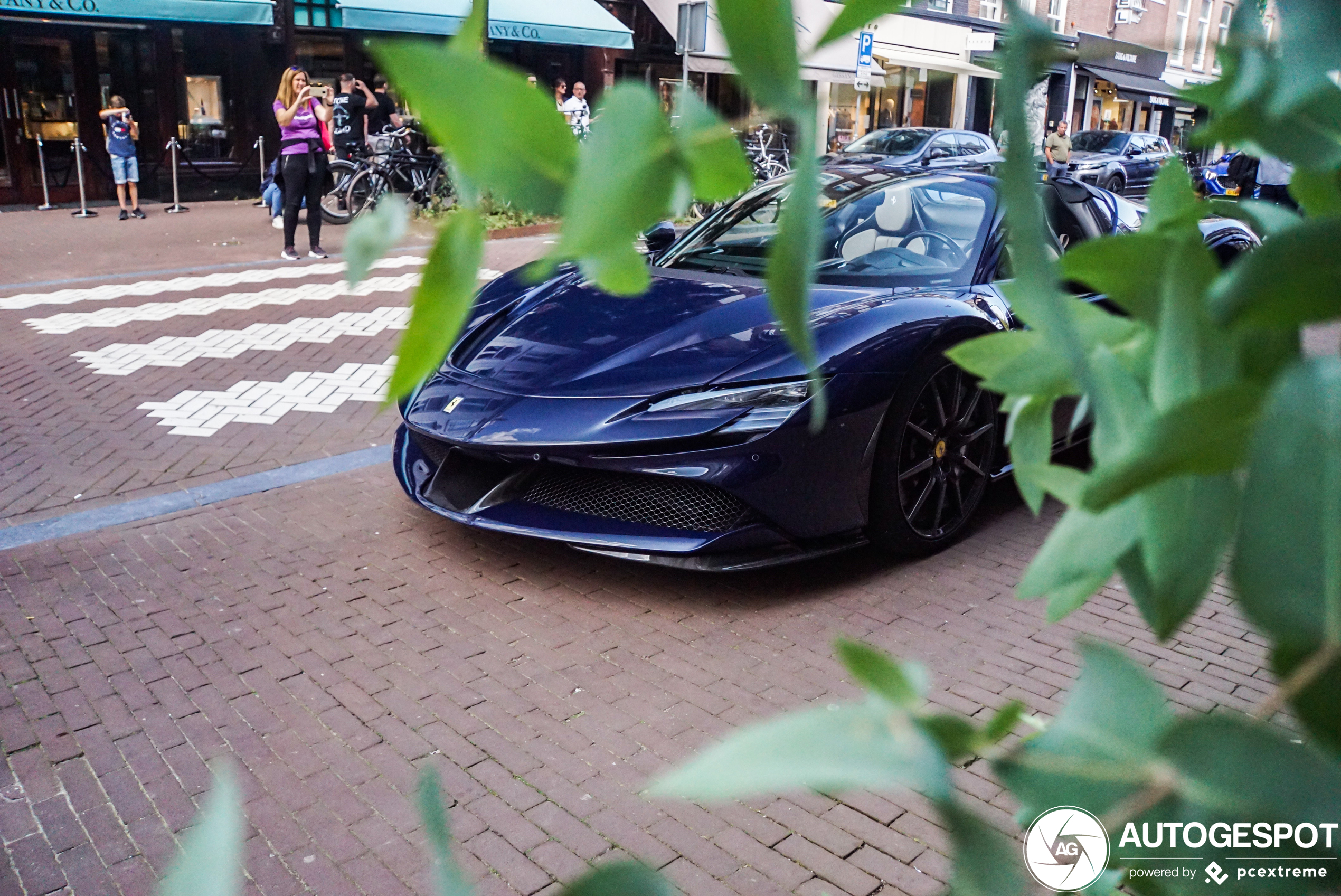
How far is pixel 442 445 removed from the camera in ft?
13.8

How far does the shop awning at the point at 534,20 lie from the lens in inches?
686

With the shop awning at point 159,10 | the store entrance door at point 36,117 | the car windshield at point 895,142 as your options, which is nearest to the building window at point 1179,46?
the shop awning at point 159,10

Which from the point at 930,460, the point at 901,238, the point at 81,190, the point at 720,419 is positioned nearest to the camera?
the point at 720,419

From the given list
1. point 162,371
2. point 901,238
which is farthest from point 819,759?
point 162,371

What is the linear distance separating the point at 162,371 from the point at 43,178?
10808mm

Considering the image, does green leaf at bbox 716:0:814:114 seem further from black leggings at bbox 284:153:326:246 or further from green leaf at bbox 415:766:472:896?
black leggings at bbox 284:153:326:246

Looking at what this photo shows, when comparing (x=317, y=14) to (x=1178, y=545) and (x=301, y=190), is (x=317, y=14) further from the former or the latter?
(x=1178, y=545)

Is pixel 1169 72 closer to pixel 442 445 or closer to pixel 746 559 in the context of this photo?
pixel 746 559

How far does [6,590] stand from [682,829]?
2.81 meters

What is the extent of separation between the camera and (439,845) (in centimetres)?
39

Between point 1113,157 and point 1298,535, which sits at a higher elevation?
point 1298,535

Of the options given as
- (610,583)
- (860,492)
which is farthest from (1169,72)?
(610,583)

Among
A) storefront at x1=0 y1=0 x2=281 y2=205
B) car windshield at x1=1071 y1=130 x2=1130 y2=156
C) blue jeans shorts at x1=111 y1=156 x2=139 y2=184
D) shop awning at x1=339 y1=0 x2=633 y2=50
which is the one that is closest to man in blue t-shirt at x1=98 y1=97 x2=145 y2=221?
blue jeans shorts at x1=111 y1=156 x2=139 y2=184

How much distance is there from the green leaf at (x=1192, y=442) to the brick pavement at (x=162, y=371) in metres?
3.18
